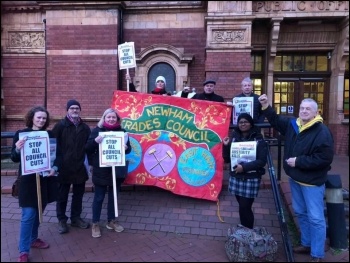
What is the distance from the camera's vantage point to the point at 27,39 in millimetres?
9500

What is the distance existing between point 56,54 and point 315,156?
776 centimetres

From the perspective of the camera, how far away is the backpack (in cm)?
335

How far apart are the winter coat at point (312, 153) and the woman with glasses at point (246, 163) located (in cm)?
33

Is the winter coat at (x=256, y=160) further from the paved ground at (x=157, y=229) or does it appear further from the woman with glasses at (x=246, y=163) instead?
the paved ground at (x=157, y=229)

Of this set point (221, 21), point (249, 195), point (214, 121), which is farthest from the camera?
point (221, 21)

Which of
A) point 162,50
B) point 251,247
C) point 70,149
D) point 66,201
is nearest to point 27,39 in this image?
point 162,50

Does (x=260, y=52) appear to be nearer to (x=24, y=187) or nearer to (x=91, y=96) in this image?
(x=91, y=96)

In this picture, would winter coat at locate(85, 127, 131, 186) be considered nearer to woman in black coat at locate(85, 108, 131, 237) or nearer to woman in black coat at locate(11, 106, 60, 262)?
woman in black coat at locate(85, 108, 131, 237)

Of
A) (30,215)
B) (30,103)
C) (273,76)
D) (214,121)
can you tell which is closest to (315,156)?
(214,121)

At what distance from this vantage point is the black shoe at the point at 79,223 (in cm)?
420

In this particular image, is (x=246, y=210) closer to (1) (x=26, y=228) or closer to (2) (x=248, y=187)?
(2) (x=248, y=187)

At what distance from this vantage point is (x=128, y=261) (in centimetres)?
343

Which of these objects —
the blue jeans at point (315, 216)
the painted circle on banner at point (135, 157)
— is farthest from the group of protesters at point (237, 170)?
the painted circle on banner at point (135, 157)

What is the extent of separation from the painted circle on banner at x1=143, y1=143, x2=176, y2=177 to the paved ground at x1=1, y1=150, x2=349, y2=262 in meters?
0.43
